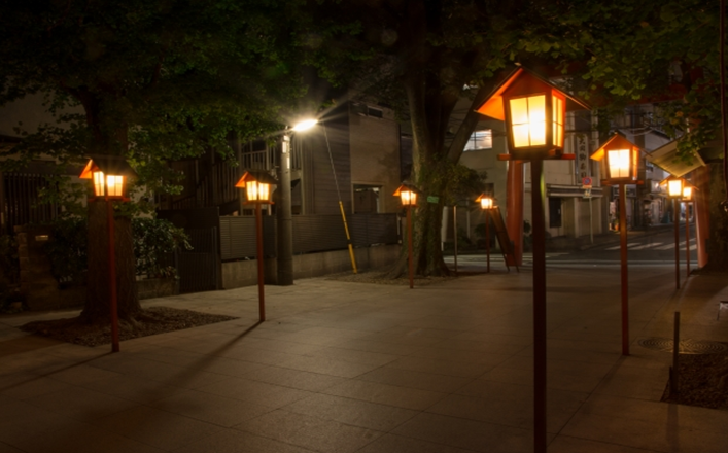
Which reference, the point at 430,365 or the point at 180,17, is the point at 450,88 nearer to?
the point at 180,17

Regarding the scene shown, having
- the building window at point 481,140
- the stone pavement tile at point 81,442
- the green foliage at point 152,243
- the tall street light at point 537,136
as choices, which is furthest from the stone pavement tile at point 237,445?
the building window at point 481,140

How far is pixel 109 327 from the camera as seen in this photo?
413 inches

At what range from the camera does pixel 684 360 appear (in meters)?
7.46

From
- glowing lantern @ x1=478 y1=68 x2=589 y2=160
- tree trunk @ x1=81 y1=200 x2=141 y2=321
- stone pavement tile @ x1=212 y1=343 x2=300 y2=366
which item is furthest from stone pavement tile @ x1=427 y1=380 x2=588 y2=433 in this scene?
tree trunk @ x1=81 y1=200 x2=141 y2=321

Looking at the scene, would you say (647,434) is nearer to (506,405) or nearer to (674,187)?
(506,405)

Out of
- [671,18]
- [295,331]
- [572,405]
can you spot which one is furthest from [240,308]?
[671,18]

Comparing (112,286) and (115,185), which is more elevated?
(115,185)

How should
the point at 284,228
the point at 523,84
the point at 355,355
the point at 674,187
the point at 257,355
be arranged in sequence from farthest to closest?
the point at 284,228, the point at 674,187, the point at 257,355, the point at 355,355, the point at 523,84

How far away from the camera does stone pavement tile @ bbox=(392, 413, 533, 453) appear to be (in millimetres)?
5035

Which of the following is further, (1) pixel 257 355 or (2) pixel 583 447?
(1) pixel 257 355

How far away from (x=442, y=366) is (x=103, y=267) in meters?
6.79

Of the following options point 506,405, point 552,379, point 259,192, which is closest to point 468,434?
point 506,405

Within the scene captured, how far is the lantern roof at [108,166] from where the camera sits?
912 centimetres

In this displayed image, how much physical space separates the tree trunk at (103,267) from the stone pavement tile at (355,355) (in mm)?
4387
